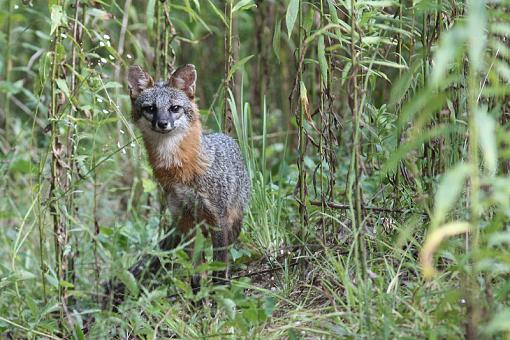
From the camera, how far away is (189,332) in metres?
4.91

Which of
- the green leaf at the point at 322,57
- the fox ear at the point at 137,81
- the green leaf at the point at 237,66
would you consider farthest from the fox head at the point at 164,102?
the green leaf at the point at 322,57

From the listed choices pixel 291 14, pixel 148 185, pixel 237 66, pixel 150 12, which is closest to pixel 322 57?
pixel 291 14

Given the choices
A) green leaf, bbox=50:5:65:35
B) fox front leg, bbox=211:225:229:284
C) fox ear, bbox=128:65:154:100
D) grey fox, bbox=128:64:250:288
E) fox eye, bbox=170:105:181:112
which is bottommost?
fox front leg, bbox=211:225:229:284

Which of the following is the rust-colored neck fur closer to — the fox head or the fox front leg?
the fox head

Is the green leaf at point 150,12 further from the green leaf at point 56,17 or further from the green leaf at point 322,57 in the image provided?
the green leaf at point 322,57

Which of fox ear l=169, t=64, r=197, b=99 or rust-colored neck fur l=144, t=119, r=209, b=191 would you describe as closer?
rust-colored neck fur l=144, t=119, r=209, b=191

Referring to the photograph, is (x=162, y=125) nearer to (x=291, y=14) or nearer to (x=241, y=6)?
(x=241, y=6)

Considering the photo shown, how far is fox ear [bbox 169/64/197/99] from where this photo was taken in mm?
6078

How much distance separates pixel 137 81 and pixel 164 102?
293 millimetres

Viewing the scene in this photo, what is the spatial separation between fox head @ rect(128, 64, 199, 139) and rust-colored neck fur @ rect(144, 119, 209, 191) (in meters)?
0.07

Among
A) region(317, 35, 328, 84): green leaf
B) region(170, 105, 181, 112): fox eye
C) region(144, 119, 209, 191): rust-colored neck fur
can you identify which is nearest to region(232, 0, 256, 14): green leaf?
region(317, 35, 328, 84): green leaf

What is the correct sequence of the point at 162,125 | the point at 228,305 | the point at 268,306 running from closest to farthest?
the point at 228,305 < the point at 268,306 < the point at 162,125

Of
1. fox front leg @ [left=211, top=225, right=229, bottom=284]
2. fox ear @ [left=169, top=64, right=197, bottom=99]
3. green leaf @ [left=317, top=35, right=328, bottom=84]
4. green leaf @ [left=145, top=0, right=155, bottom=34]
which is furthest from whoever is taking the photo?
green leaf @ [left=145, top=0, right=155, bottom=34]

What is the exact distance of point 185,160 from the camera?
596cm
